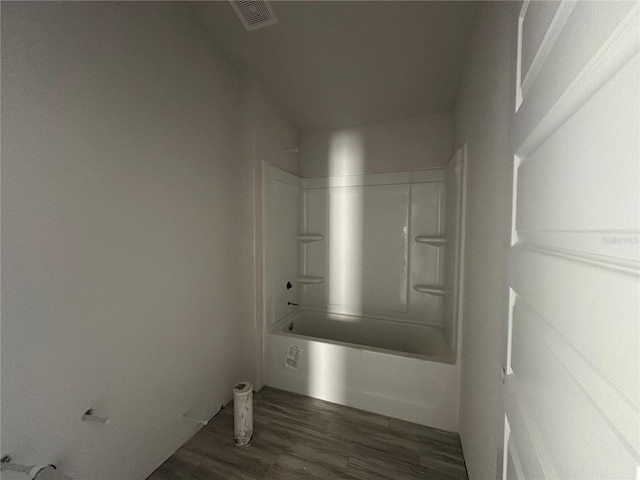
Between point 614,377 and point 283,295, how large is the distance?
2.18 metres

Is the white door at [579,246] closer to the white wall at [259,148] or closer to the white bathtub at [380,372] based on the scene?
the white bathtub at [380,372]

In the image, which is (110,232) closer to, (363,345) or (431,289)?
(363,345)

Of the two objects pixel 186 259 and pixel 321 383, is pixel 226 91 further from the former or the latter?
pixel 321 383

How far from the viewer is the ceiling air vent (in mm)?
1262

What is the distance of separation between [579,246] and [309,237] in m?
2.30

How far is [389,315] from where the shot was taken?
2.40 meters

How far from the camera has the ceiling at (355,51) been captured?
1.29m

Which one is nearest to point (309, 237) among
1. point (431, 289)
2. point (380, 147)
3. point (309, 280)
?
point (309, 280)

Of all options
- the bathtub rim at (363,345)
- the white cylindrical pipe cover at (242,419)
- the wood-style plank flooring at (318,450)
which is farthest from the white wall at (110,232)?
the bathtub rim at (363,345)

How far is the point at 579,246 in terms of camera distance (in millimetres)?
348

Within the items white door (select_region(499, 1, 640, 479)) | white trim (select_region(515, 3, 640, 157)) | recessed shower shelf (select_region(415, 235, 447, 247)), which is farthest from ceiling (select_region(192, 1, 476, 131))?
white trim (select_region(515, 3, 640, 157))

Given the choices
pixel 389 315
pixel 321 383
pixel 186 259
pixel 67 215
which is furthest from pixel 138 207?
pixel 389 315

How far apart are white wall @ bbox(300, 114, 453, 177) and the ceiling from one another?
0.50ft

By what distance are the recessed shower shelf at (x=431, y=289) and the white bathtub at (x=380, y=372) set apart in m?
0.32
